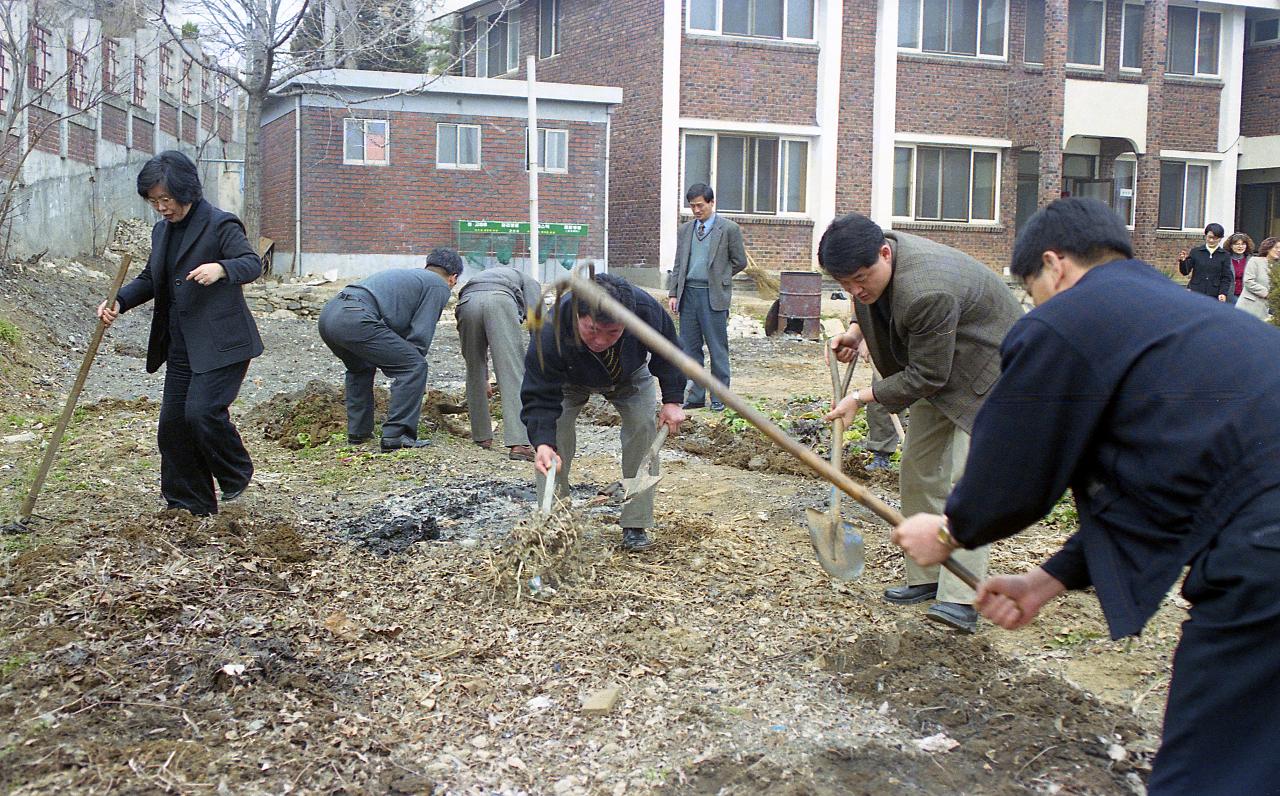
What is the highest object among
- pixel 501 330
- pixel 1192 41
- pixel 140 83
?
pixel 1192 41

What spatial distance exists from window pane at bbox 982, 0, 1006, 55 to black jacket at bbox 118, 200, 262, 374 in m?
20.1

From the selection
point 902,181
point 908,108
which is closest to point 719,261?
point 902,181

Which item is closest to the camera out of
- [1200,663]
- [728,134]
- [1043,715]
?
[1200,663]

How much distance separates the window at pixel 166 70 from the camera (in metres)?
24.7

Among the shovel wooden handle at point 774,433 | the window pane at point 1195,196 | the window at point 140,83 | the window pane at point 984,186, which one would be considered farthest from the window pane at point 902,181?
the shovel wooden handle at point 774,433

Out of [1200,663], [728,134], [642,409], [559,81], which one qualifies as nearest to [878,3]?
[728,134]

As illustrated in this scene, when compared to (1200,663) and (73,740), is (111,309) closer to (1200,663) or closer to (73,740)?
(73,740)

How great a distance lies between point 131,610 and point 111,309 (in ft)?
5.92

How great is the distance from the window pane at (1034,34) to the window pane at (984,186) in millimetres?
2052

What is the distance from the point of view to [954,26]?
2250cm

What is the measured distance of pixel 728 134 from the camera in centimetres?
2134

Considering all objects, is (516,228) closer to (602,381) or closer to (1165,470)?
(602,381)

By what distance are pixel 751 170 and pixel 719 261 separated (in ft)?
39.0

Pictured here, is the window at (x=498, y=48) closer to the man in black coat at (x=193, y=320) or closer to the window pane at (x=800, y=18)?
the window pane at (x=800, y=18)
